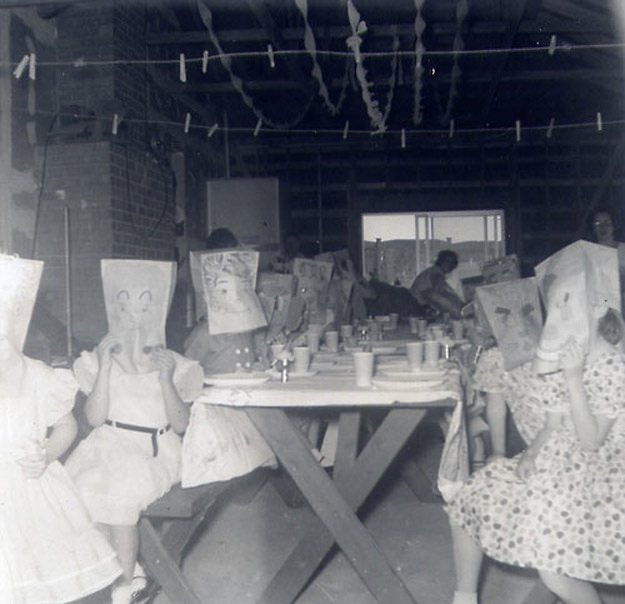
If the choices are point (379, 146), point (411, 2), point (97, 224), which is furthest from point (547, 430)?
point (379, 146)

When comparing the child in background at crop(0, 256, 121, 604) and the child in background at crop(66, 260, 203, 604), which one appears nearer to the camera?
the child in background at crop(0, 256, 121, 604)

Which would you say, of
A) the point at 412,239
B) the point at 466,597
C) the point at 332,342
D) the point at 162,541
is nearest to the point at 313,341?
the point at 332,342

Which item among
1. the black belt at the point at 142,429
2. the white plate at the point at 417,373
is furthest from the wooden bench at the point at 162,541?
the white plate at the point at 417,373

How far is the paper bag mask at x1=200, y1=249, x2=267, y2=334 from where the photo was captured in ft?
9.32

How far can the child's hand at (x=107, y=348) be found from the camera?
2434mm

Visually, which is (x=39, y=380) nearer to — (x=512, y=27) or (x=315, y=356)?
(x=315, y=356)

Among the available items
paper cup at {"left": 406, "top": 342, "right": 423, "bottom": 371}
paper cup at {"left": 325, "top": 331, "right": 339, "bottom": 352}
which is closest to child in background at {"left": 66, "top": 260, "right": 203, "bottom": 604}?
paper cup at {"left": 406, "top": 342, "right": 423, "bottom": 371}

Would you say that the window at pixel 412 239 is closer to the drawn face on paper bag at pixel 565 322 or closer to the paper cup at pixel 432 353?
the paper cup at pixel 432 353

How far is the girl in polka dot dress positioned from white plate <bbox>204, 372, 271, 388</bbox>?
2.67 feet

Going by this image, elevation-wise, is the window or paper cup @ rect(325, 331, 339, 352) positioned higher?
the window

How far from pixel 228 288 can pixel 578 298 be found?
1.37m

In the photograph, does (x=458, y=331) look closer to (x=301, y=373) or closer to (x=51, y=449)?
(x=301, y=373)

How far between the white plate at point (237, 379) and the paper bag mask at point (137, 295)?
29 centimetres

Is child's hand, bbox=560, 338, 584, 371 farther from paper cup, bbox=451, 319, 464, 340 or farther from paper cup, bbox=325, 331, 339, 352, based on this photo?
paper cup, bbox=451, 319, 464, 340
